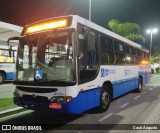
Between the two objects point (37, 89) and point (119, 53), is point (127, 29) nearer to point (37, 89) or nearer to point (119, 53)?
point (119, 53)

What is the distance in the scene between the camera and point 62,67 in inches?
251

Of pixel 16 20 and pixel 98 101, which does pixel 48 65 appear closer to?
pixel 98 101

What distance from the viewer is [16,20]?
3516cm

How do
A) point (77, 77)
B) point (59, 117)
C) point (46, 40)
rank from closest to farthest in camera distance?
point (77, 77) → point (46, 40) → point (59, 117)

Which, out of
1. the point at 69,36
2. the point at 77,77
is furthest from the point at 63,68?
the point at 69,36

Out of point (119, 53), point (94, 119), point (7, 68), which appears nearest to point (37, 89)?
point (94, 119)

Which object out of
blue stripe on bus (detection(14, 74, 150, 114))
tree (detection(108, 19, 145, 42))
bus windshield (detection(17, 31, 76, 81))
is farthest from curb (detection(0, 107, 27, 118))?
tree (detection(108, 19, 145, 42))

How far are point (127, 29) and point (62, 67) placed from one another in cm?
2644

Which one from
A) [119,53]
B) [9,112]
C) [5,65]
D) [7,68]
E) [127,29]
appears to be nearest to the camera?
[9,112]

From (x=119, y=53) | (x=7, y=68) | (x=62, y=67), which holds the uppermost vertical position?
(x=119, y=53)

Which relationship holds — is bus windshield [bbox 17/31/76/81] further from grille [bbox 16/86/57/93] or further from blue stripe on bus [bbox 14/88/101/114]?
blue stripe on bus [bbox 14/88/101/114]

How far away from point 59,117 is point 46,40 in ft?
8.52

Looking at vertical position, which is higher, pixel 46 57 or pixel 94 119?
pixel 46 57

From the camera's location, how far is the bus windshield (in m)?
6.34
